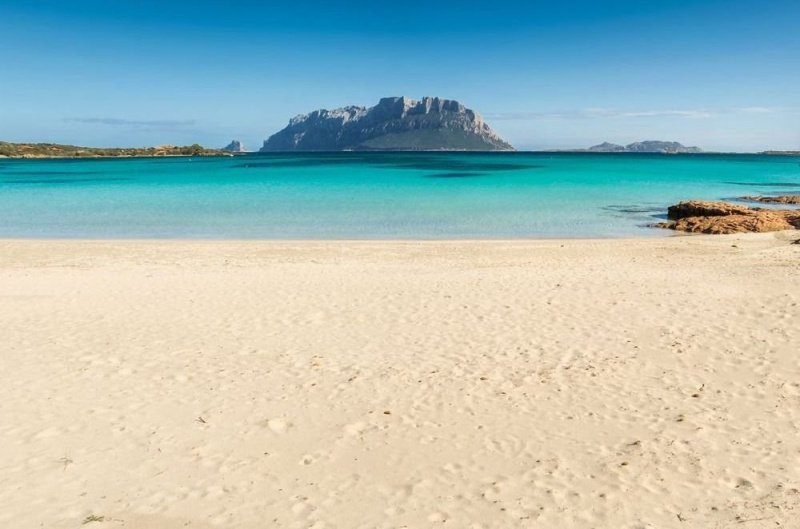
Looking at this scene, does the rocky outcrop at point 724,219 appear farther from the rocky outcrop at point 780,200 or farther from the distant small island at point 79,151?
the distant small island at point 79,151

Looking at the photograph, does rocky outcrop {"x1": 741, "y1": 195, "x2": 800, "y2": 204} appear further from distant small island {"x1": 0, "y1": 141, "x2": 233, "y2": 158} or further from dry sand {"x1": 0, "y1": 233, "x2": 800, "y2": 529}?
distant small island {"x1": 0, "y1": 141, "x2": 233, "y2": 158}

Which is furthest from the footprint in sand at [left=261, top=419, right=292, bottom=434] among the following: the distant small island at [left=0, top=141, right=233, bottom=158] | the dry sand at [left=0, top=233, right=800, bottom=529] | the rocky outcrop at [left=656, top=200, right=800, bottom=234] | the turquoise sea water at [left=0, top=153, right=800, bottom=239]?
the distant small island at [left=0, top=141, right=233, bottom=158]

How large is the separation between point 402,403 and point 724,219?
80.6 feet

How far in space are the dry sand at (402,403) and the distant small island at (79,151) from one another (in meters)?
154

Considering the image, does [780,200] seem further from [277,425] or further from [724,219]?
[277,425]

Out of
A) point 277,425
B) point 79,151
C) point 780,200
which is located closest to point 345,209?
point 277,425

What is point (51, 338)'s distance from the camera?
10.4 metres

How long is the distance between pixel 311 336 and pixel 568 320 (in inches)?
206

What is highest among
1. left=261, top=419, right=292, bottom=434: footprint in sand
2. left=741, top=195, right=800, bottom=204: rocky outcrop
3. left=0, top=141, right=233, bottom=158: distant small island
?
left=0, top=141, right=233, bottom=158: distant small island

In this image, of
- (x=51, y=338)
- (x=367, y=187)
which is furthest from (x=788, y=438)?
(x=367, y=187)

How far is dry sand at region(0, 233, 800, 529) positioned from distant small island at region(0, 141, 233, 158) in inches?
6067

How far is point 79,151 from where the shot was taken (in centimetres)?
15888

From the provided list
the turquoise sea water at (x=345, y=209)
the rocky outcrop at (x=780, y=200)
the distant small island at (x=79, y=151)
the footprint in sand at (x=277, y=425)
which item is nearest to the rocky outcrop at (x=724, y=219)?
the turquoise sea water at (x=345, y=209)

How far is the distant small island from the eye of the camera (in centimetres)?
14075
